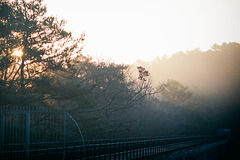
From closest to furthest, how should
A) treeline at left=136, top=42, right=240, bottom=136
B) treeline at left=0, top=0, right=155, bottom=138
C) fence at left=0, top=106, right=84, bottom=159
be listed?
fence at left=0, top=106, right=84, bottom=159 < treeline at left=0, top=0, right=155, bottom=138 < treeline at left=136, top=42, right=240, bottom=136

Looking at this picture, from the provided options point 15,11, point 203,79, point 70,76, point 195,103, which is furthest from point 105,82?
point 203,79

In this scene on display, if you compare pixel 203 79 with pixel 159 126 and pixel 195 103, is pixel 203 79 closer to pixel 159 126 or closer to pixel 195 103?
pixel 195 103

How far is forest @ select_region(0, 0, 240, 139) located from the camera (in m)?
22.4

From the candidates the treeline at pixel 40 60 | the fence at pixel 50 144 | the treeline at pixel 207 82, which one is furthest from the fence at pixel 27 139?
the treeline at pixel 207 82

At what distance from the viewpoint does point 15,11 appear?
78.0ft

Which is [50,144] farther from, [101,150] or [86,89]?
[86,89]

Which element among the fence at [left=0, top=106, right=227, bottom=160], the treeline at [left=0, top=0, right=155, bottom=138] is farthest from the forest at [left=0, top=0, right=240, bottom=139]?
the fence at [left=0, top=106, right=227, bottom=160]

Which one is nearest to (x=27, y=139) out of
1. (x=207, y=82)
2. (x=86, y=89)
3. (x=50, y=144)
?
(x=50, y=144)

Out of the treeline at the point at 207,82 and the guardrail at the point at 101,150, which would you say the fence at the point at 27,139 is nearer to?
the guardrail at the point at 101,150

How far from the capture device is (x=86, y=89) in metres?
24.5

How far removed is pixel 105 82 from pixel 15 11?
16.6m

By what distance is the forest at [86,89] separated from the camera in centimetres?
2242

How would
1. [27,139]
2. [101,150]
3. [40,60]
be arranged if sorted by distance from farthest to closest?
[40,60] → [101,150] → [27,139]

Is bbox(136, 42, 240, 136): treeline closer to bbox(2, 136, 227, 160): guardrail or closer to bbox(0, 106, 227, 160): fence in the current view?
bbox(2, 136, 227, 160): guardrail
